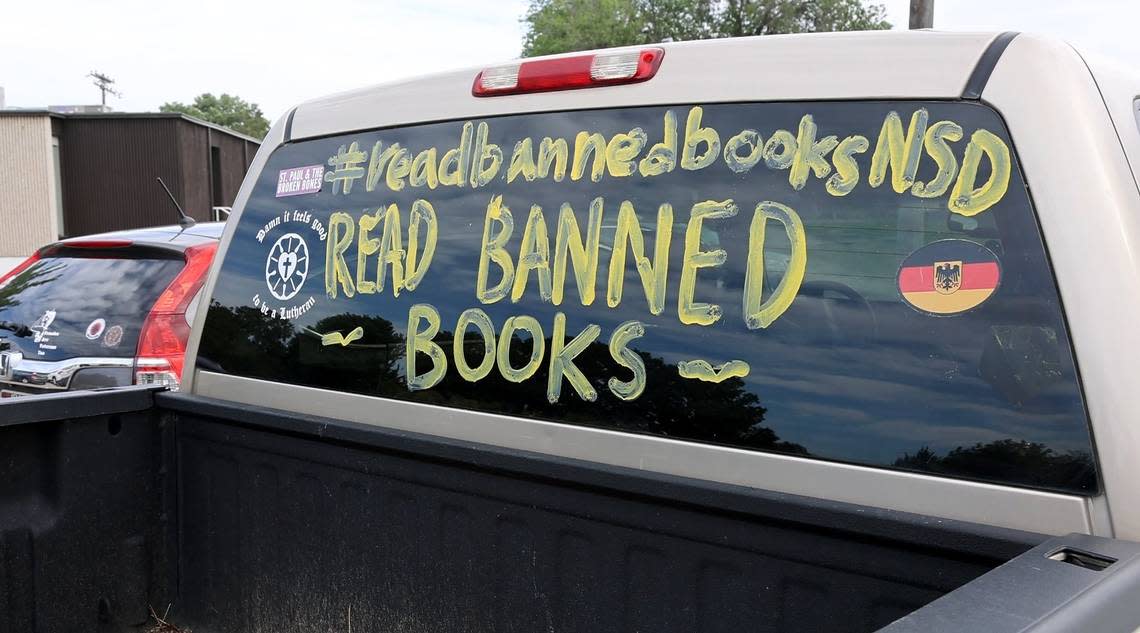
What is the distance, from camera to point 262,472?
2717 mm

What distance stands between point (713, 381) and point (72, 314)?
4040mm

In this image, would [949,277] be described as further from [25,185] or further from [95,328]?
[25,185]

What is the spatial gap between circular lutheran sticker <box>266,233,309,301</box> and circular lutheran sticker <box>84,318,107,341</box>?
2376 mm

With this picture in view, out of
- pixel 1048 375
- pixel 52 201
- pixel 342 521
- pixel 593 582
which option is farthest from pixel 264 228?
pixel 52 201

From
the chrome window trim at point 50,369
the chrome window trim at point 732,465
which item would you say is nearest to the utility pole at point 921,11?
the chrome window trim at point 50,369

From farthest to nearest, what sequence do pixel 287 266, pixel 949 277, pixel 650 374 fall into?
pixel 287 266, pixel 650 374, pixel 949 277

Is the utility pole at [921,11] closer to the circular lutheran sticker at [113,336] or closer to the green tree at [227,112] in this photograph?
the circular lutheran sticker at [113,336]

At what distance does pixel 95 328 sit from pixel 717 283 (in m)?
3.85

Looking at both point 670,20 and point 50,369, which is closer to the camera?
point 50,369

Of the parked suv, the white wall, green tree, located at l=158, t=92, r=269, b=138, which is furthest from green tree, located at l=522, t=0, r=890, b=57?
green tree, located at l=158, t=92, r=269, b=138

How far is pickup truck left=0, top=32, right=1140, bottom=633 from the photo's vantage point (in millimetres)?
1597

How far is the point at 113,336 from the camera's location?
4801 mm

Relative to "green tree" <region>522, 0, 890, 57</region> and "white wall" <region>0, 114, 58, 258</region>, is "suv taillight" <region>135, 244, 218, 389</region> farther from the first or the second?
"green tree" <region>522, 0, 890, 57</region>

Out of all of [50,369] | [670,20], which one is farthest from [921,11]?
[670,20]
